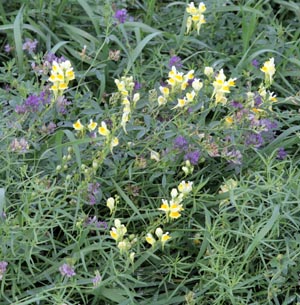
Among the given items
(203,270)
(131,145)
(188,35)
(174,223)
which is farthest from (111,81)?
(203,270)

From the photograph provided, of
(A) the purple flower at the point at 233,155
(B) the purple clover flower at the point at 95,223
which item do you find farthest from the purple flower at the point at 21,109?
(A) the purple flower at the point at 233,155

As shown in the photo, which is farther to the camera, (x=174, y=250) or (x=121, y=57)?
(x=121, y=57)

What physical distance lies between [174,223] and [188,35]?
102cm

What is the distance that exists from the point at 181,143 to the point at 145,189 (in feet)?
0.77

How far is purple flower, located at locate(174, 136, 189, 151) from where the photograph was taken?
2.76 metres

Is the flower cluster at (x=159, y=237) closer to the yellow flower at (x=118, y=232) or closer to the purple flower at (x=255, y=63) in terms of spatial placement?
the yellow flower at (x=118, y=232)

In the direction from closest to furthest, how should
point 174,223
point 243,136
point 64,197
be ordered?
point 64,197 < point 174,223 < point 243,136

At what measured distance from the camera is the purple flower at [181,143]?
276 cm

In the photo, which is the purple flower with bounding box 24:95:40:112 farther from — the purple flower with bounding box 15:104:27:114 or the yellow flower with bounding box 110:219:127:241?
the yellow flower with bounding box 110:219:127:241

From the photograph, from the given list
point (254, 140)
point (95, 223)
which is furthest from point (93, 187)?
point (254, 140)

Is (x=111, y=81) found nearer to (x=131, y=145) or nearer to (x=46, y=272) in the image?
(x=131, y=145)

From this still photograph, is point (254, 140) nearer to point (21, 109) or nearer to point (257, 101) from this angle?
point (257, 101)

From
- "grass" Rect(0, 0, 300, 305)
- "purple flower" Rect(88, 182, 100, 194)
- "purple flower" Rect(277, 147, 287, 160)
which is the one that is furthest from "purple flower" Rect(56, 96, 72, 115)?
"purple flower" Rect(277, 147, 287, 160)

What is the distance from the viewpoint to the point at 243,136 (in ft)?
9.61
